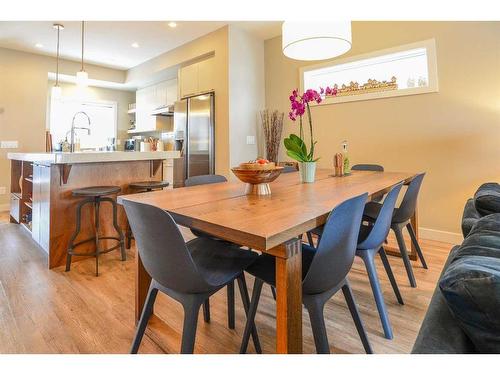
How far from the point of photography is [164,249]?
1.04 metres

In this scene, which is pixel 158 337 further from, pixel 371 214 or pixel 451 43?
pixel 451 43

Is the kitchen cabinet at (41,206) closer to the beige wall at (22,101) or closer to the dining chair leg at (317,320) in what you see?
the dining chair leg at (317,320)

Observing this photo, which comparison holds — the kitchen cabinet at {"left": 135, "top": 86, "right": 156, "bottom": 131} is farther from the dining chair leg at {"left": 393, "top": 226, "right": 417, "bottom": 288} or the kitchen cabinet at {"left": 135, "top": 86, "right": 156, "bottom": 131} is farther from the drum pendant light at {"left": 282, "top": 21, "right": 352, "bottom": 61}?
the dining chair leg at {"left": 393, "top": 226, "right": 417, "bottom": 288}

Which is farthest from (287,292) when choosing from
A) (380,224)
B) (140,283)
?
(140,283)

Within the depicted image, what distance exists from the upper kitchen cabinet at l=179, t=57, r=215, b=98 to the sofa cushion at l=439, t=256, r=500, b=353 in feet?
13.7

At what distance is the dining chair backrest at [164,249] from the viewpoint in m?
0.99

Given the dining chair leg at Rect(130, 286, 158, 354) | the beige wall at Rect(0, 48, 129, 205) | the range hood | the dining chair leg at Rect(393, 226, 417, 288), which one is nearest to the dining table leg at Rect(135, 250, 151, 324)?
the dining chair leg at Rect(130, 286, 158, 354)

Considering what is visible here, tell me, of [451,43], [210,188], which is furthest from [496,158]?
[210,188]

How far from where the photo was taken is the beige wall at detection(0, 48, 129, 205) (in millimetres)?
4832

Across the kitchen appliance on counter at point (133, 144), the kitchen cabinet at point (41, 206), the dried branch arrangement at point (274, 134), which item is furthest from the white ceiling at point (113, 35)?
the kitchen cabinet at point (41, 206)

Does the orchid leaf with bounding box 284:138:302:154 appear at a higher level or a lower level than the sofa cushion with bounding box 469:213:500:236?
higher

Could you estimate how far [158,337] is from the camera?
1.52 meters

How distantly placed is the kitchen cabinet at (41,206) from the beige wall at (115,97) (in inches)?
159

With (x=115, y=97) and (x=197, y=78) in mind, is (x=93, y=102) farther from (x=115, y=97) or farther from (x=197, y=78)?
(x=197, y=78)
